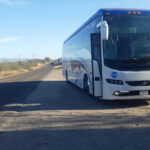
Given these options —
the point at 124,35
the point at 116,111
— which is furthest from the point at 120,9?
the point at 116,111

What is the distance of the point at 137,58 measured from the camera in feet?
23.9

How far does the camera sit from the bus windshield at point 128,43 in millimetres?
7258

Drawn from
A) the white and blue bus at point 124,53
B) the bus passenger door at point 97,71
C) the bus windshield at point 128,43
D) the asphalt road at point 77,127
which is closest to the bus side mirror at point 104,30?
the white and blue bus at point 124,53

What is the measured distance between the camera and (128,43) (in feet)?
24.3

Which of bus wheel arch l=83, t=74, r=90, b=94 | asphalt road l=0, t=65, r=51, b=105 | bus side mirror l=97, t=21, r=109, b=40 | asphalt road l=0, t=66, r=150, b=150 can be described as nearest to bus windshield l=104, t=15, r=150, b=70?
bus side mirror l=97, t=21, r=109, b=40

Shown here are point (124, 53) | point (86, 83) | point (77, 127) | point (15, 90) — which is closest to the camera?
point (77, 127)

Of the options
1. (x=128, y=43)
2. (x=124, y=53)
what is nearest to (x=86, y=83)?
(x=124, y=53)

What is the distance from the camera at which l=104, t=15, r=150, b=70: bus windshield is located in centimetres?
726

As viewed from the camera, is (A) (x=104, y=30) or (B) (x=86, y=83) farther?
(B) (x=86, y=83)

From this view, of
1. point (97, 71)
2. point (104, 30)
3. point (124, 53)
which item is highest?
point (104, 30)

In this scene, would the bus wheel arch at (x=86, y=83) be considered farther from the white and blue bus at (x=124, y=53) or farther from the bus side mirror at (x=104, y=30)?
the bus side mirror at (x=104, y=30)

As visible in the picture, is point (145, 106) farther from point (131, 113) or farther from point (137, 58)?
point (137, 58)

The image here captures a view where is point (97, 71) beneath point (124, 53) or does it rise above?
beneath

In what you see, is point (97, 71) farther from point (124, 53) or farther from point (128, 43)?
point (128, 43)
